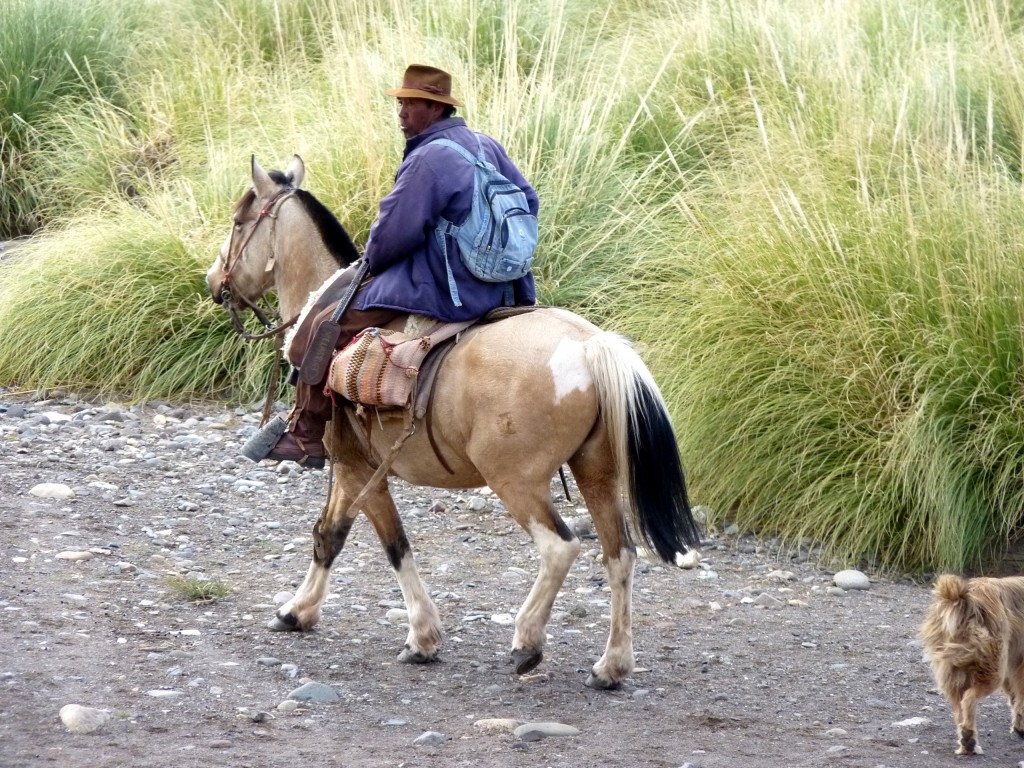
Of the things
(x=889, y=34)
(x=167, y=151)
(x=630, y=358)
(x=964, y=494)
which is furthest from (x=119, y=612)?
(x=889, y=34)

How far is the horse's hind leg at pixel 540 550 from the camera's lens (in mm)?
4500

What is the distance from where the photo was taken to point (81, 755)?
12.2ft

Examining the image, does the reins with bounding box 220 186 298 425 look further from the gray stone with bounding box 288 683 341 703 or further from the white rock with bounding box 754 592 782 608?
the white rock with bounding box 754 592 782 608

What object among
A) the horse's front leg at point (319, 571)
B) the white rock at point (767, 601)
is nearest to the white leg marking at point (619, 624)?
the horse's front leg at point (319, 571)

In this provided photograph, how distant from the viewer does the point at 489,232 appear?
15.2ft

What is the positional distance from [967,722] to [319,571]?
99.4 inches

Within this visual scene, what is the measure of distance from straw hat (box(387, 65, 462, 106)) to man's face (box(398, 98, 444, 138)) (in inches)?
1.3

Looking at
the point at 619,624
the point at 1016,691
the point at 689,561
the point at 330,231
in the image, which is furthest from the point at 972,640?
the point at 330,231

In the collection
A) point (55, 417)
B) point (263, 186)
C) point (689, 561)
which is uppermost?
point (263, 186)

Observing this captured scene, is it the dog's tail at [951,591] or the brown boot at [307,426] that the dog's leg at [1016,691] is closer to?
the dog's tail at [951,591]

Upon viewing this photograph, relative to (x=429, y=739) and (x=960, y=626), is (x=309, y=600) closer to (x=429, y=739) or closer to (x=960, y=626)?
(x=429, y=739)

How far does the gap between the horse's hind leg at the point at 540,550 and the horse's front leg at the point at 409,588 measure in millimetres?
448

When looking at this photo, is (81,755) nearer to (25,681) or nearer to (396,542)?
(25,681)

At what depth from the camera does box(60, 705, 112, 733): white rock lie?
12.9 feet
